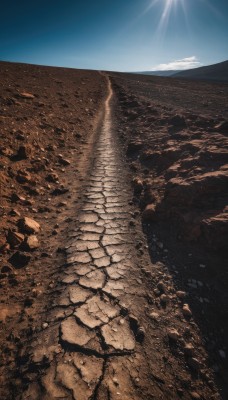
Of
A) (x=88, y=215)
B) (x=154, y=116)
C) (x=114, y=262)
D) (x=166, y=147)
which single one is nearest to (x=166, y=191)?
(x=88, y=215)

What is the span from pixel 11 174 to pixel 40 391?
4677 mm

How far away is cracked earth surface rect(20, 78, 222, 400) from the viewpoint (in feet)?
7.27

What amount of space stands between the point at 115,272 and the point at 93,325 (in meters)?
0.92

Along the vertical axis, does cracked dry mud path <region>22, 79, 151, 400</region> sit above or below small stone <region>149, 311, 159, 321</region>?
above

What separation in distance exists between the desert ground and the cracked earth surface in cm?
1

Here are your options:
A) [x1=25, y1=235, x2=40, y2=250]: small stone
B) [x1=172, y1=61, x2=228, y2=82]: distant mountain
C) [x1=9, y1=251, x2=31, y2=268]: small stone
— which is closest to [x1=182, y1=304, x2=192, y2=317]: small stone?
[x1=9, y1=251, x2=31, y2=268]: small stone

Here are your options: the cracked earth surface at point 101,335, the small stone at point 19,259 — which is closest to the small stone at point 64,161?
the cracked earth surface at point 101,335

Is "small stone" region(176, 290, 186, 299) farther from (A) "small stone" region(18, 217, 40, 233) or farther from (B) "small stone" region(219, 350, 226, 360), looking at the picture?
(A) "small stone" region(18, 217, 40, 233)

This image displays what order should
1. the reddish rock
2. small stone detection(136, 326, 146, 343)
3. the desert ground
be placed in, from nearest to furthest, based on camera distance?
1. the desert ground
2. small stone detection(136, 326, 146, 343)
3. the reddish rock

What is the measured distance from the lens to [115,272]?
3.59 metres

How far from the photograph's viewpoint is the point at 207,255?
369cm

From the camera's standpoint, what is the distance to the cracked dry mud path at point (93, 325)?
7.28 ft

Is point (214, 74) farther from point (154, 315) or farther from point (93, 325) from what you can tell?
point (93, 325)

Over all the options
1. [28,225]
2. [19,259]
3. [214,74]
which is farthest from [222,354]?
[214,74]
